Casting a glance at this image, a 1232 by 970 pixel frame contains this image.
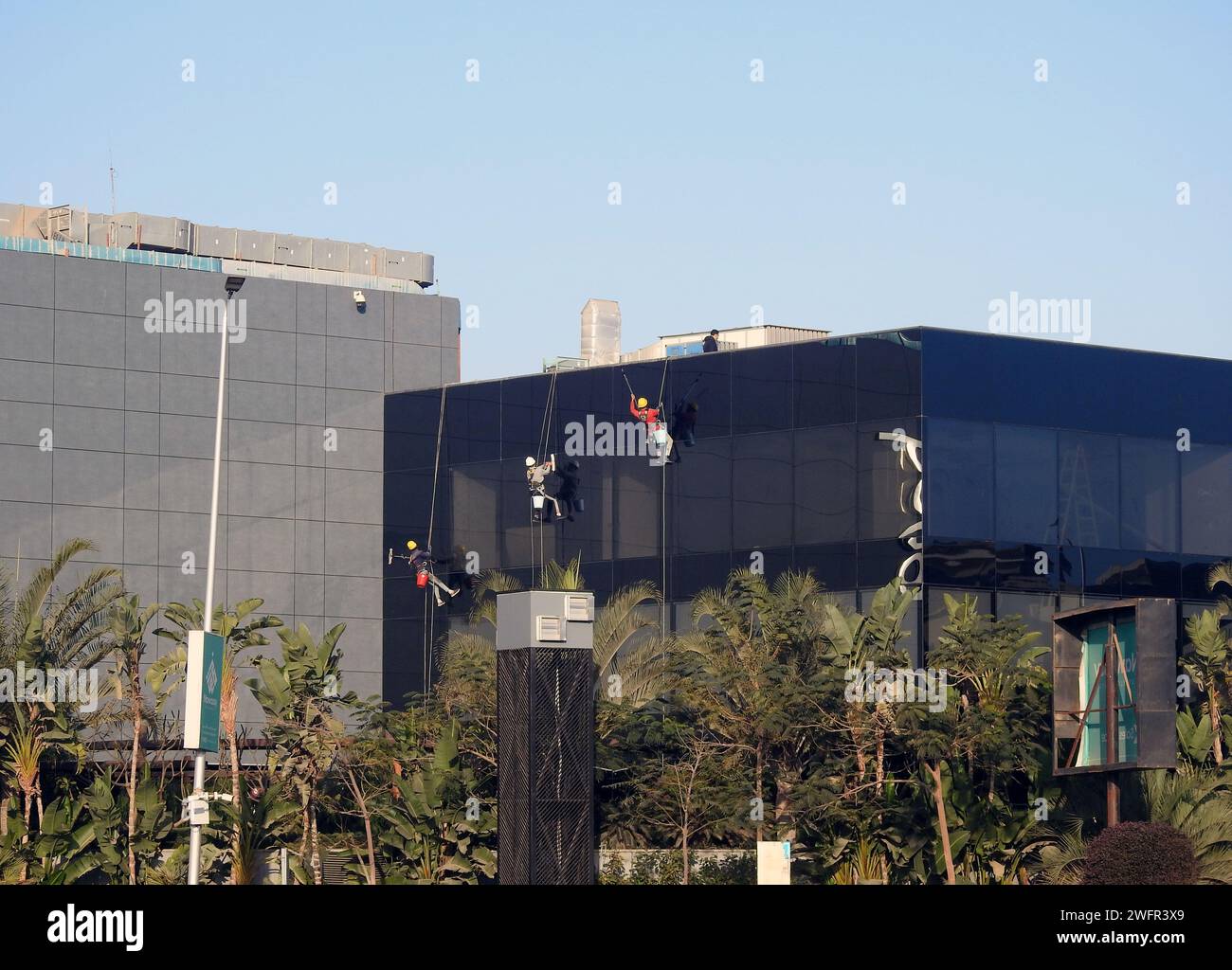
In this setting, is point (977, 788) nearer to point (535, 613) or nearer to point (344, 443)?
point (535, 613)

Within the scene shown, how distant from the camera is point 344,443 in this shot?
1827 inches

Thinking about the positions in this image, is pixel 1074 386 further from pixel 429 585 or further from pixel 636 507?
pixel 429 585

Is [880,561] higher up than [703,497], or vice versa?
[703,497]

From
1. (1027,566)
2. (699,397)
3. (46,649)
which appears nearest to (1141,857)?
(1027,566)

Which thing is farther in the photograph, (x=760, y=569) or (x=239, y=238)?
(x=239, y=238)

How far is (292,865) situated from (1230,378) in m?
23.5

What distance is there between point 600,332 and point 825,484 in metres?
11.1

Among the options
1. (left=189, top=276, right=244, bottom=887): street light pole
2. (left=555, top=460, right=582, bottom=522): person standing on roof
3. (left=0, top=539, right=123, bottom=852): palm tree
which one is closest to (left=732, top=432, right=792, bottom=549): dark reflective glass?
(left=555, top=460, right=582, bottom=522): person standing on roof

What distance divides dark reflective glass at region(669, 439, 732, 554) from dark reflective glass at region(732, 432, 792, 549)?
0.68 ft

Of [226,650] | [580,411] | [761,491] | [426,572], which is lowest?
[226,650]

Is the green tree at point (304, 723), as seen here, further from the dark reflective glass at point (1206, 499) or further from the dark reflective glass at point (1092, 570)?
the dark reflective glass at point (1206, 499)

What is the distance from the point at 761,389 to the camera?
130ft

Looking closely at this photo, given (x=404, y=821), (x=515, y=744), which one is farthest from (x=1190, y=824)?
(x=404, y=821)

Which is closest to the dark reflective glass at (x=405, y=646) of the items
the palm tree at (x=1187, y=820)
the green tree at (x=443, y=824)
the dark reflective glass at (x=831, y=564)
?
the green tree at (x=443, y=824)
